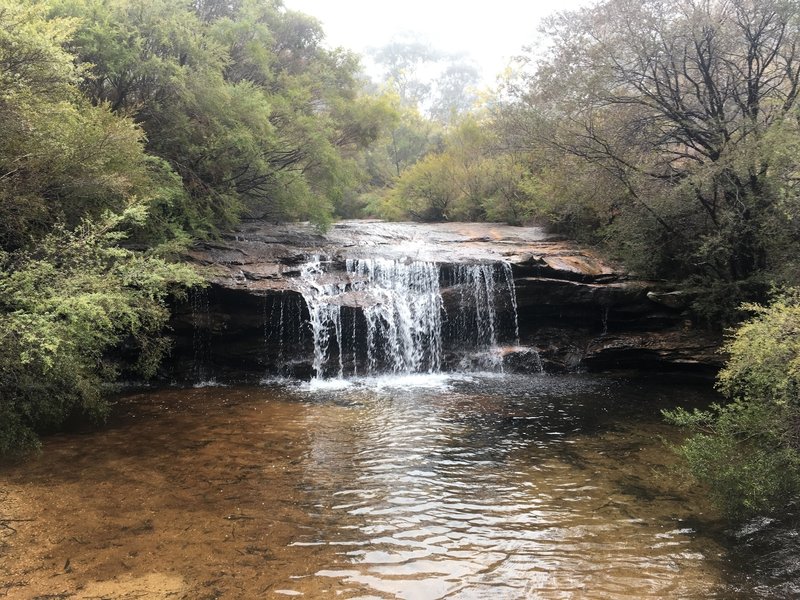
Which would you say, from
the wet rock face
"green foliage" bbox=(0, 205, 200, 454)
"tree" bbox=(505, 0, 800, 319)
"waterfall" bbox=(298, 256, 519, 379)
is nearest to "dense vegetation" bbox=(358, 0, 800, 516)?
"tree" bbox=(505, 0, 800, 319)

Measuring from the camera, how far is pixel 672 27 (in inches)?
409

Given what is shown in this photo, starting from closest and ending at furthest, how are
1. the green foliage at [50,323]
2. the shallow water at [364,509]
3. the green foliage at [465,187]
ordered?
the shallow water at [364,509]
the green foliage at [50,323]
the green foliage at [465,187]

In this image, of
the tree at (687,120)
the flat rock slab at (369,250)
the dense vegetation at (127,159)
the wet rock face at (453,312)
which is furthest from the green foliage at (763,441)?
the flat rock slab at (369,250)

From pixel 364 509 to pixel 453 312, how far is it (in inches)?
302

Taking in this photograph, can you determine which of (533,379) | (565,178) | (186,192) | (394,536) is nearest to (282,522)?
(394,536)

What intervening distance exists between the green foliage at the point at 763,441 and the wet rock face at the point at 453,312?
6151mm

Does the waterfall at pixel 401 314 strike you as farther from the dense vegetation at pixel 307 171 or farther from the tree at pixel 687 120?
the tree at pixel 687 120

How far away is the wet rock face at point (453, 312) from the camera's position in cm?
1185

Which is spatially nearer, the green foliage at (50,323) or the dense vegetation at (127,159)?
the green foliage at (50,323)

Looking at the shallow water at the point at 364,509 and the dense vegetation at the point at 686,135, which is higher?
the dense vegetation at the point at 686,135

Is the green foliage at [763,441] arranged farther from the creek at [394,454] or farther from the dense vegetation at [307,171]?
the creek at [394,454]

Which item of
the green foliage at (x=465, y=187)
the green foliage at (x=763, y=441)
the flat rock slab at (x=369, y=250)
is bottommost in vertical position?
the green foliage at (x=763, y=441)

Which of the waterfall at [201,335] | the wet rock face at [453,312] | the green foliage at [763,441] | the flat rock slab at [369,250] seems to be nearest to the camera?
the green foliage at [763,441]

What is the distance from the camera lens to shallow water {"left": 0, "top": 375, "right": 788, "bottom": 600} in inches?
174
